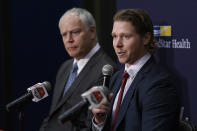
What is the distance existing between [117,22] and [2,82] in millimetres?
2326

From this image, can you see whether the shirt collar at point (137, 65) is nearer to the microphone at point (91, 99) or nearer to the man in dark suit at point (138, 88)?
the man in dark suit at point (138, 88)

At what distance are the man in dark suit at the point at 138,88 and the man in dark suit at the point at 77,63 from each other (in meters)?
0.44

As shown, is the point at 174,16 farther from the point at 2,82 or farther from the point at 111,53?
the point at 2,82

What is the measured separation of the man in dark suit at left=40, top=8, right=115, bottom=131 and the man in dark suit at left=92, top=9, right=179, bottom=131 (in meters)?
0.44

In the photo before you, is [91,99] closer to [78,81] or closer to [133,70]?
[133,70]

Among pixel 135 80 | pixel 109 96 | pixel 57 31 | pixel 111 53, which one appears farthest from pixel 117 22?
pixel 57 31

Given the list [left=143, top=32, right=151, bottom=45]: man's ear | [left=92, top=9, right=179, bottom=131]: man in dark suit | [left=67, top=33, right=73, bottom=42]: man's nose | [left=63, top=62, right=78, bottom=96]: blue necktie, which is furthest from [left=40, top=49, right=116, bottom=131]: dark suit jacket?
[left=143, top=32, right=151, bottom=45]: man's ear

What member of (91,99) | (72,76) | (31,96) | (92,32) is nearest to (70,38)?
(92,32)

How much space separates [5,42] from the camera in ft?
13.0

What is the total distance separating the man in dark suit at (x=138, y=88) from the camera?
6.02ft

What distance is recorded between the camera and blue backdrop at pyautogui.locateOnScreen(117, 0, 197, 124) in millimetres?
2574

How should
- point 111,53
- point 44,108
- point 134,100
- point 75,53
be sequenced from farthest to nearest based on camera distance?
point 44,108 < point 111,53 < point 75,53 < point 134,100

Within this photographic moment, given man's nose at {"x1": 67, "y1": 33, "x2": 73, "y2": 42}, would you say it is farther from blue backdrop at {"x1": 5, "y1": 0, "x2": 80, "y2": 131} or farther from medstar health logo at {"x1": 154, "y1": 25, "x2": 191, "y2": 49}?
blue backdrop at {"x1": 5, "y1": 0, "x2": 80, "y2": 131}

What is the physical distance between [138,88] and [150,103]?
13 cm
